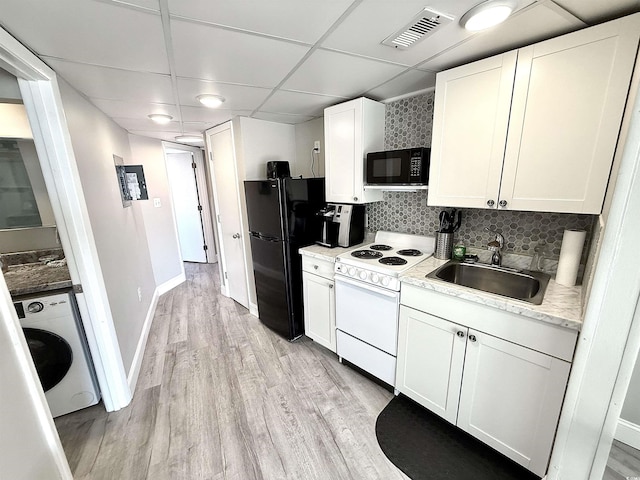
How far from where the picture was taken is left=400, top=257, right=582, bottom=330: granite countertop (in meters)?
1.10

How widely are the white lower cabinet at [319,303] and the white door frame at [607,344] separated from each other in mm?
1454

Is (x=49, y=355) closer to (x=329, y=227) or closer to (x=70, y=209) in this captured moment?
(x=70, y=209)

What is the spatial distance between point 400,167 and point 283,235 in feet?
3.65

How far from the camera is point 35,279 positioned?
1.73 meters

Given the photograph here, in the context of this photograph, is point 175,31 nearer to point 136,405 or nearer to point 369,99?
point 369,99

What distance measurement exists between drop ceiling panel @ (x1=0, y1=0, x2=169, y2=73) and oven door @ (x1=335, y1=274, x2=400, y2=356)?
172 centimetres

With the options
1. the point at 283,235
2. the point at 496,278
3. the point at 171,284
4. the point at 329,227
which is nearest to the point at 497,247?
the point at 496,278

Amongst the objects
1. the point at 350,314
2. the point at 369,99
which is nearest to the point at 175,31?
the point at 369,99

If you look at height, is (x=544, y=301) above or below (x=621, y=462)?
above

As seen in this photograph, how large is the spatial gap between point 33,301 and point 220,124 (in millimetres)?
2203

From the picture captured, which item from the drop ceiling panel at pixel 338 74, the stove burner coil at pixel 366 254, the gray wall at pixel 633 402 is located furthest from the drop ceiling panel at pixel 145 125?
the gray wall at pixel 633 402

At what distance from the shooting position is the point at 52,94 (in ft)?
4.60

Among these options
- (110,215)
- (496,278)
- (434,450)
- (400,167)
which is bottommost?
(434,450)

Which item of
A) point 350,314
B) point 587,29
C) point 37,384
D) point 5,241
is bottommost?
point 350,314
